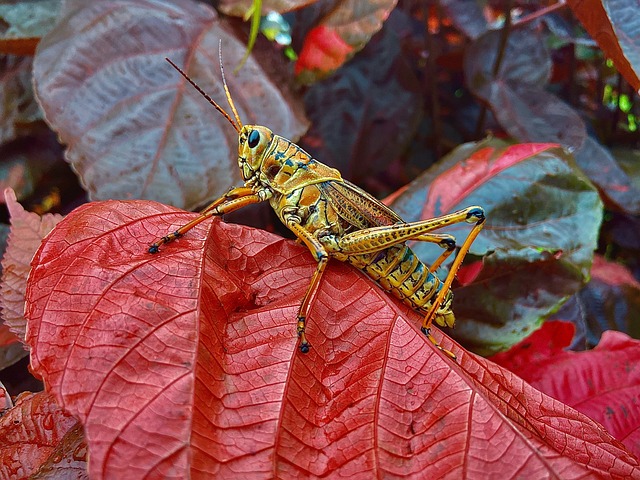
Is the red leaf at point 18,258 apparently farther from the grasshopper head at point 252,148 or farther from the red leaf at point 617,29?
the red leaf at point 617,29

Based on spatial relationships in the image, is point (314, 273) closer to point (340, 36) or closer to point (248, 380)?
point (248, 380)

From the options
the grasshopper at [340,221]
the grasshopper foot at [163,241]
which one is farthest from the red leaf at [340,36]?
the grasshopper foot at [163,241]

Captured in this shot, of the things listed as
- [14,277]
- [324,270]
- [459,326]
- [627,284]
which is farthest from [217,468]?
[627,284]

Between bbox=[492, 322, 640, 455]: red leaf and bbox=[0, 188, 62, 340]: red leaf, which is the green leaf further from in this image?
bbox=[0, 188, 62, 340]: red leaf

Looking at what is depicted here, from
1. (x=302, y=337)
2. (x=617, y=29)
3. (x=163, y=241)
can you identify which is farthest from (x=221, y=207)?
(x=617, y=29)

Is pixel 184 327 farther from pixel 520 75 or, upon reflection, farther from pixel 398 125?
pixel 520 75
